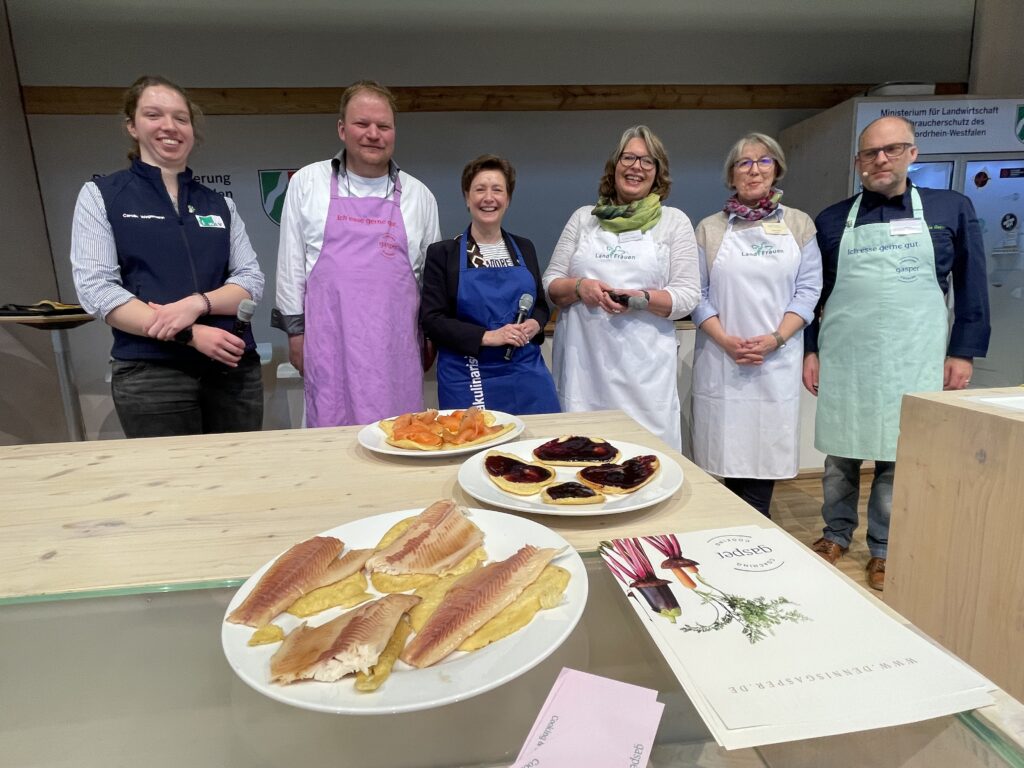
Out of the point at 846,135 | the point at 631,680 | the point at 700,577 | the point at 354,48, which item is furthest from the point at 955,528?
the point at 354,48

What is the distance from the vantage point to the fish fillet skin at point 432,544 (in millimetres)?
669

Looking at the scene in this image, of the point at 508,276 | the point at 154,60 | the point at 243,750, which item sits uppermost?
the point at 154,60

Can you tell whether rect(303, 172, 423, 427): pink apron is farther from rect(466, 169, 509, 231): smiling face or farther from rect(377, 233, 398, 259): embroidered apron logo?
rect(466, 169, 509, 231): smiling face

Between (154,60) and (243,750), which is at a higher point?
(154,60)

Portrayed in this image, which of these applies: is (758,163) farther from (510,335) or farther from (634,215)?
(510,335)

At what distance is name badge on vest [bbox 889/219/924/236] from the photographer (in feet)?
6.93

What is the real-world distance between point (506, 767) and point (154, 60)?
14.4ft

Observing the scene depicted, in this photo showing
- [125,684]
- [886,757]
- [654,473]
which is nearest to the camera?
[886,757]

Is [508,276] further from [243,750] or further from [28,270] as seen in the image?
[28,270]

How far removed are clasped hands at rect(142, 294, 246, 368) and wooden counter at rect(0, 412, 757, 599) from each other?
0.46 metres

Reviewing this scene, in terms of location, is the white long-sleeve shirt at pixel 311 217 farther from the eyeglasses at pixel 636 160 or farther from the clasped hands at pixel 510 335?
the eyeglasses at pixel 636 160

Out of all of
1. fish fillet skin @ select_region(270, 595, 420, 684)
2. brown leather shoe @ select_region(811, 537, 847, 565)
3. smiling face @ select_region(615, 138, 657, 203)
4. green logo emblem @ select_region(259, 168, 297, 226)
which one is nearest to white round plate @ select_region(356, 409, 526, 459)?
fish fillet skin @ select_region(270, 595, 420, 684)

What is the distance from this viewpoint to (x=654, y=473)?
0.90 meters

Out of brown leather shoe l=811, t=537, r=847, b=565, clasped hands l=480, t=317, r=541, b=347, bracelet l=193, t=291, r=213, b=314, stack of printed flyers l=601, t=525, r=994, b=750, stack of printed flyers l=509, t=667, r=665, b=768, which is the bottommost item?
brown leather shoe l=811, t=537, r=847, b=565
